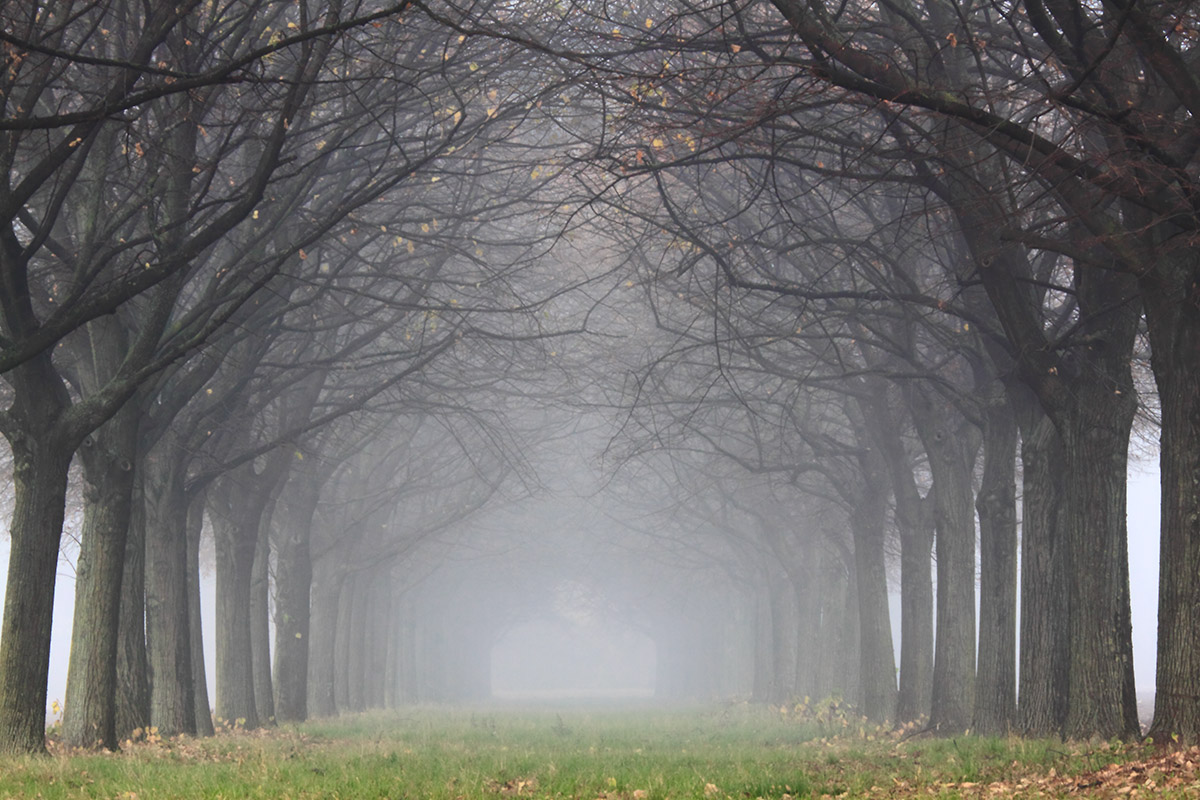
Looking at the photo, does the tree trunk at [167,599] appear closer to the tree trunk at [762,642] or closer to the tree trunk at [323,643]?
the tree trunk at [323,643]

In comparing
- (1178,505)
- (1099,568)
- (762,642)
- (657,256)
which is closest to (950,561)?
(1099,568)

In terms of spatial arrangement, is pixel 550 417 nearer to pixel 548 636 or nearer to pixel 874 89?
pixel 874 89

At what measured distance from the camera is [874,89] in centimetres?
891

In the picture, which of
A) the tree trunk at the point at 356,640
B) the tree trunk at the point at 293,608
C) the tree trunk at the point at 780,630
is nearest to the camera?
the tree trunk at the point at 293,608

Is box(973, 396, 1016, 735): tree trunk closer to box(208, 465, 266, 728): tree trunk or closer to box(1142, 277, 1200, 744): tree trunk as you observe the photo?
box(1142, 277, 1200, 744): tree trunk

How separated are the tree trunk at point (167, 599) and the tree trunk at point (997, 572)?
34.4ft

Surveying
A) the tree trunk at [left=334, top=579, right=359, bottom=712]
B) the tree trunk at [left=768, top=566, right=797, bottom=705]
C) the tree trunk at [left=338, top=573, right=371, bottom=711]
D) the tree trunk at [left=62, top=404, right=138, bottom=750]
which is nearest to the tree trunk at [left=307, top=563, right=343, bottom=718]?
the tree trunk at [left=334, top=579, right=359, bottom=712]

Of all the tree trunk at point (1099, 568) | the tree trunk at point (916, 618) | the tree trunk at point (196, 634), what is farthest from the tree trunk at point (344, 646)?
the tree trunk at point (1099, 568)

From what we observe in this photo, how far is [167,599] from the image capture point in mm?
16766

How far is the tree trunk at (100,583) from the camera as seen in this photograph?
12578 mm

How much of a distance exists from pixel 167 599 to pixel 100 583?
4.11 metres

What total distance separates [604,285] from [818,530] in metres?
9.06

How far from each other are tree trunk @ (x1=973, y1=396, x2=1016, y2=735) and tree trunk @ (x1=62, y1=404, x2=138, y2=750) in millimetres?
10221

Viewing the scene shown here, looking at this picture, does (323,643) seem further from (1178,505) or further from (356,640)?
(1178,505)
